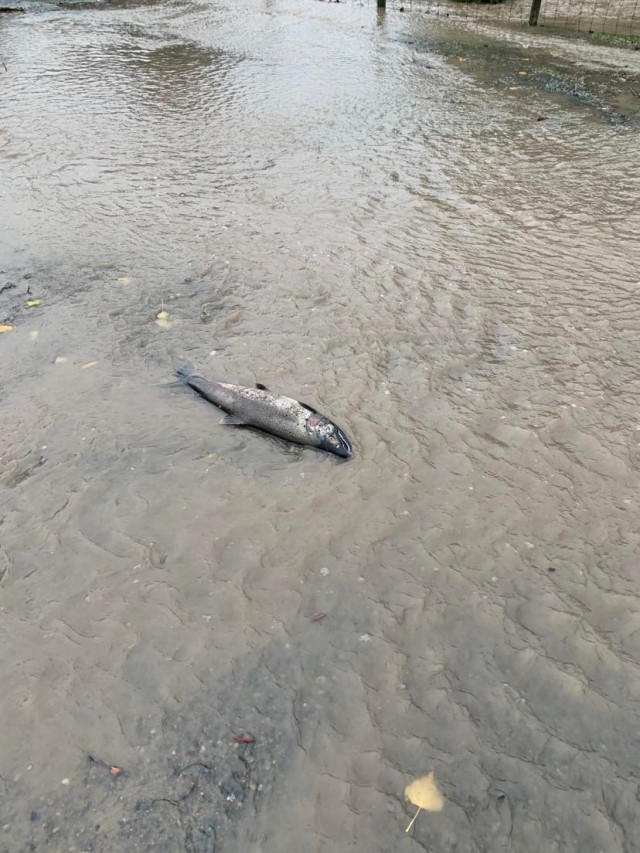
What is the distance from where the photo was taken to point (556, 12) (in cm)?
1816

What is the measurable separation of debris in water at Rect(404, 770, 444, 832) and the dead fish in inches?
89.1

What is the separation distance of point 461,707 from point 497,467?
6.11 feet

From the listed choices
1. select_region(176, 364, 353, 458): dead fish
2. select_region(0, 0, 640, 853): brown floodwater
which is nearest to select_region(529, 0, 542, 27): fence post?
select_region(0, 0, 640, 853): brown floodwater

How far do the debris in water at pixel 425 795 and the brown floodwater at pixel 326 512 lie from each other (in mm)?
48

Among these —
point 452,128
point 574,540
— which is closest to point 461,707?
point 574,540

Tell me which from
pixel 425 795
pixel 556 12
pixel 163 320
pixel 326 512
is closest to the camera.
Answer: pixel 425 795

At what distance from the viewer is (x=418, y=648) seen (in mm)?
3404

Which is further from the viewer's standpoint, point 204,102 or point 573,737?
point 204,102

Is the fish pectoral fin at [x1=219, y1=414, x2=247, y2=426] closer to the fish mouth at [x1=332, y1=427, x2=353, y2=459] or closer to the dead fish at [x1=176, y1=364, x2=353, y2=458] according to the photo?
the dead fish at [x1=176, y1=364, x2=353, y2=458]

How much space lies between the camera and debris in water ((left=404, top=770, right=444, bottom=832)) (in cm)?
279

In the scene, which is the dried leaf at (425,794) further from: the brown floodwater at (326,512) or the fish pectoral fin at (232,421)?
the fish pectoral fin at (232,421)

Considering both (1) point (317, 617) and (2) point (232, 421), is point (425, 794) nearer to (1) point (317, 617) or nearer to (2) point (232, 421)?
(1) point (317, 617)

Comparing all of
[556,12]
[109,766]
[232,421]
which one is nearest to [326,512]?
[232,421]

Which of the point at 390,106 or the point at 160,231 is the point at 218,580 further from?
the point at 390,106
